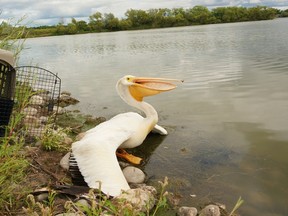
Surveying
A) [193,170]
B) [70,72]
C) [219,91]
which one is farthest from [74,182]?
[70,72]

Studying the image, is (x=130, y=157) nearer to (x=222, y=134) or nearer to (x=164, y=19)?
(x=222, y=134)

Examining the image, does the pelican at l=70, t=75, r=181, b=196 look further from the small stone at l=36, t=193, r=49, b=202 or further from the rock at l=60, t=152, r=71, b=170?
the small stone at l=36, t=193, r=49, b=202

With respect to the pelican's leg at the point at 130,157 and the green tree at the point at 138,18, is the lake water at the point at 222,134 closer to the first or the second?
the pelican's leg at the point at 130,157

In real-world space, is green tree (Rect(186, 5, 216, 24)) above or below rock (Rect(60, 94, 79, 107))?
above

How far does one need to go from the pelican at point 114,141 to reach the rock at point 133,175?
1.06 ft

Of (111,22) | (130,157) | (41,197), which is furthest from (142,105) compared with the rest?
(111,22)

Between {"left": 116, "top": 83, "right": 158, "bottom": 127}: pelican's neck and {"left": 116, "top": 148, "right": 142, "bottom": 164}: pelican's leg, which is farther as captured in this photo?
{"left": 116, "top": 83, "right": 158, "bottom": 127}: pelican's neck

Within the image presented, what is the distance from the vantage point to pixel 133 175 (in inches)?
162

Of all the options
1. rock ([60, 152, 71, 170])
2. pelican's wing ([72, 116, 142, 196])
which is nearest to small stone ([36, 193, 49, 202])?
pelican's wing ([72, 116, 142, 196])

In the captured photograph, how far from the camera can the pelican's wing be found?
10.9 feet

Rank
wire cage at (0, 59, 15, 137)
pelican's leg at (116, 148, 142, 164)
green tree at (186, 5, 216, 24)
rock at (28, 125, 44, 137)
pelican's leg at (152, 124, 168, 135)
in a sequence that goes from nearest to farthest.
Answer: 1. wire cage at (0, 59, 15, 137)
2. pelican's leg at (116, 148, 142, 164)
3. rock at (28, 125, 44, 137)
4. pelican's leg at (152, 124, 168, 135)
5. green tree at (186, 5, 216, 24)

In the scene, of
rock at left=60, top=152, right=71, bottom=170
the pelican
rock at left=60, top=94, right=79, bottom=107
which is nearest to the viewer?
the pelican

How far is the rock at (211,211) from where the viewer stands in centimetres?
323

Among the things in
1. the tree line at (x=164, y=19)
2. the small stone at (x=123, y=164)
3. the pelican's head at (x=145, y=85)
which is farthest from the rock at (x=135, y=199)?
the tree line at (x=164, y=19)
